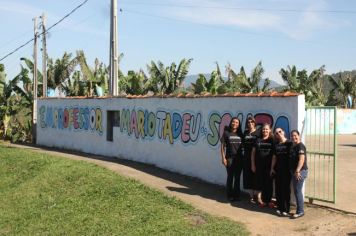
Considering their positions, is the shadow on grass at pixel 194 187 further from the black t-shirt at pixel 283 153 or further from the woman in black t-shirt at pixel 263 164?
the black t-shirt at pixel 283 153

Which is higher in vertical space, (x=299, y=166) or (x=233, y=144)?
(x=233, y=144)

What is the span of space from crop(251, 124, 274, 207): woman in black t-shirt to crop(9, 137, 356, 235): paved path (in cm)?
30

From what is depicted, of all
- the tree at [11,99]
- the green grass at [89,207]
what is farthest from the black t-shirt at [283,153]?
Result: the tree at [11,99]

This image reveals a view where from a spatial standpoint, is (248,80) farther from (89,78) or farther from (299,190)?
(299,190)

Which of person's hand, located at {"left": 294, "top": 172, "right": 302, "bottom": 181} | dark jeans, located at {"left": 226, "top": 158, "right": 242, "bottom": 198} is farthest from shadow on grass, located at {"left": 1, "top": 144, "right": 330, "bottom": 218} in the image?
person's hand, located at {"left": 294, "top": 172, "right": 302, "bottom": 181}

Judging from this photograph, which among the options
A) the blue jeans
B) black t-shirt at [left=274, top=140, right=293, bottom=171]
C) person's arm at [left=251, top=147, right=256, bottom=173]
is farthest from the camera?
person's arm at [left=251, top=147, right=256, bottom=173]

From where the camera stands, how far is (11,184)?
14547 millimetres

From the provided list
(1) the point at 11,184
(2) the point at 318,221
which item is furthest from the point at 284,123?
(1) the point at 11,184

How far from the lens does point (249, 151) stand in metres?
10.0

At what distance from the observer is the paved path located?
830 cm

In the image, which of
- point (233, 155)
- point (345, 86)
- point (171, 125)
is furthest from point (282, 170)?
point (345, 86)

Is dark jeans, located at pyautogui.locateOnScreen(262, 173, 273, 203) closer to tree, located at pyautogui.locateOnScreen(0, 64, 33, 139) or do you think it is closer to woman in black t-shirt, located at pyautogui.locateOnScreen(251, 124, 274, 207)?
woman in black t-shirt, located at pyautogui.locateOnScreen(251, 124, 274, 207)

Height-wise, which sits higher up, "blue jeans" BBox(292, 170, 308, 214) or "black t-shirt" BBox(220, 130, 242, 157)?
"black t-shirt" BBox(220, 130, 242, 157)

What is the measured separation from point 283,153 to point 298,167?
42cm
